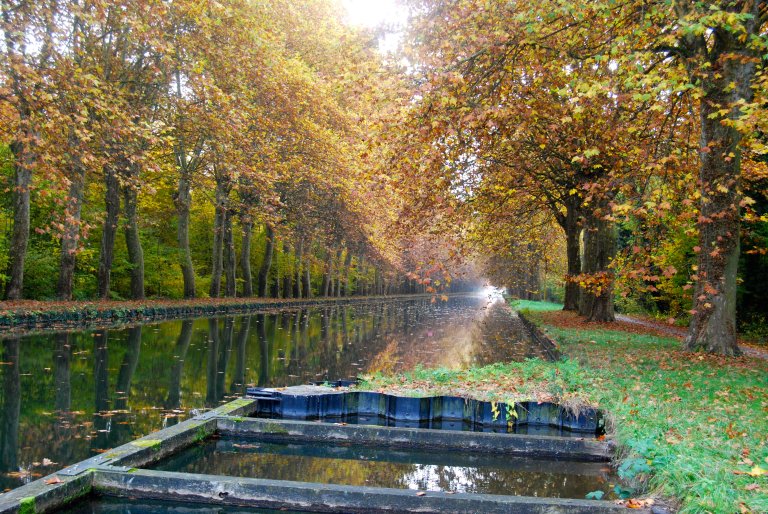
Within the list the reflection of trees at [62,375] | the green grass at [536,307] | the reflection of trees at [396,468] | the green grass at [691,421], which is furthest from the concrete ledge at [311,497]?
the green grass at [536,307]

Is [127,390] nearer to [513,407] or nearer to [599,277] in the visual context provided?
[513,407]

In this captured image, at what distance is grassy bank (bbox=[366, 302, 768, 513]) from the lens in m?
4.82

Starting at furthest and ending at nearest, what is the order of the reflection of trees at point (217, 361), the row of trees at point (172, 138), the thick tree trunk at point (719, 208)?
the thick tree trunk at point (719, 208) < the row of trees at point (172, 138) < the reflection of trees at point (217, 361)

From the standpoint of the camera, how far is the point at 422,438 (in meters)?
7.40

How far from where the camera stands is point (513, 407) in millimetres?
8484

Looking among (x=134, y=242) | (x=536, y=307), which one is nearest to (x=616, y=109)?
(x=134, y=242)

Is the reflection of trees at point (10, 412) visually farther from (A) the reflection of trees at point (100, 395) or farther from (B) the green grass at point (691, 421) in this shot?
(B) the green grass at point (691, 421)

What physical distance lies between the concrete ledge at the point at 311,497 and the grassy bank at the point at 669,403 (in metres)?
0.76

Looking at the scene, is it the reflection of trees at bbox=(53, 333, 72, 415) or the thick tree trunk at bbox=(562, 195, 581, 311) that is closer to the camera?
the reflection of trees at bbox=(53, 333, 72, 415)

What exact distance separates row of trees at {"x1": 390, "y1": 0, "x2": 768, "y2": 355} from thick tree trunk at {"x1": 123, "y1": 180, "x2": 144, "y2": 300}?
50.8 feet

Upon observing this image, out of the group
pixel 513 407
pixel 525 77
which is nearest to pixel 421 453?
pixel 513 407

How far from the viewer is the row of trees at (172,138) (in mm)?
12203

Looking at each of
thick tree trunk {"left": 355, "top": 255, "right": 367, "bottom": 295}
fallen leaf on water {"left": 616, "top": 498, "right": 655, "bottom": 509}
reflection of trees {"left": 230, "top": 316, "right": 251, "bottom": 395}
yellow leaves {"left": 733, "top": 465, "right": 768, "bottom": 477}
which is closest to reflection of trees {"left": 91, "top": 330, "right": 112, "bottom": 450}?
reflection of trees {"left": 230, "top": 316, "right": 251, "bottom": 395}

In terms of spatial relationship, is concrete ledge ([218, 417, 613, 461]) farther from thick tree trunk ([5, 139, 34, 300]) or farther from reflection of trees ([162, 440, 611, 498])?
thick tree trunk ([5, 139, 34, 300])
